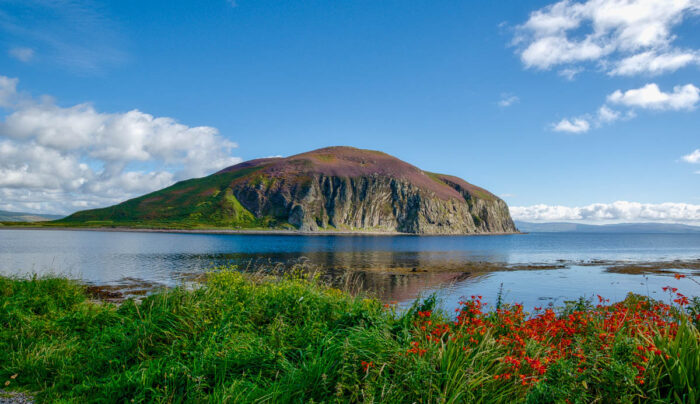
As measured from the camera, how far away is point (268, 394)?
6.09 meters

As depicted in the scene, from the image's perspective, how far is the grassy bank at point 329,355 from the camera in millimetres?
5676

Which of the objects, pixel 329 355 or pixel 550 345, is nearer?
pixel 329 355

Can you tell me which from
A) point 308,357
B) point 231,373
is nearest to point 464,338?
point 308,357

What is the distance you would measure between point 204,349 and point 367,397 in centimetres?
374

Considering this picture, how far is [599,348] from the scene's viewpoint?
6.93 m

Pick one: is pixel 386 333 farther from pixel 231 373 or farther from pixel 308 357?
pixel 231 373

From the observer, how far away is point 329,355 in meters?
6.71

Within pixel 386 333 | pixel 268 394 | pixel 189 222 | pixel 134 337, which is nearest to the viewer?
pixel 268 394

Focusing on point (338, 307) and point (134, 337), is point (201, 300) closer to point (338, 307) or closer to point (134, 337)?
point (134, 337)

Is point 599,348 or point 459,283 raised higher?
point 599,348

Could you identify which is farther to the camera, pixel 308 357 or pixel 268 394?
pixel 308 357

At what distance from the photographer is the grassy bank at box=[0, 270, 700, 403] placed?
568cm

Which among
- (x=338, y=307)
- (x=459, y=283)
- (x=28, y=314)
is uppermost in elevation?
(x=338, y=307)

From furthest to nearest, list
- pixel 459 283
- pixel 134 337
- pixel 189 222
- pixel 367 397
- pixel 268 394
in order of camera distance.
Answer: pixel 189 222, pixel 459 283, pixel 134 337, pixel 268 394, pixel 367 397
